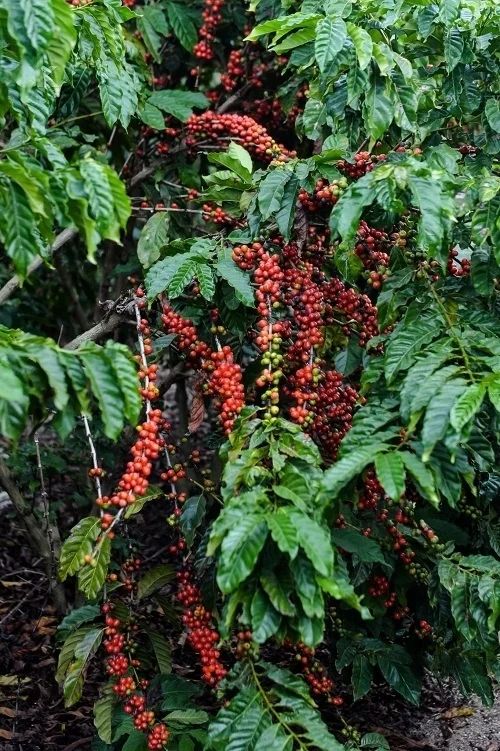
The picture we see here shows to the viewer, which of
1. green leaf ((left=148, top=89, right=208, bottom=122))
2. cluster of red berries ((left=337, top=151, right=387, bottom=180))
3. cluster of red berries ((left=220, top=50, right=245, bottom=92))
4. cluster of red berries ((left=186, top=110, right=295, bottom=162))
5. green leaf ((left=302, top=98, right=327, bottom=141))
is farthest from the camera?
cluster of red berries ((left=220, top=50, right=245, bottom=92))

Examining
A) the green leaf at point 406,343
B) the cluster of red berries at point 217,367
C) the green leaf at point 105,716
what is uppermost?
the green leaf at point 406,343

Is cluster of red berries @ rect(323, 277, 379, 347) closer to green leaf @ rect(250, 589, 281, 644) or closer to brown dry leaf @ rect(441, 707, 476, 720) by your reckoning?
green leaf @ rect(250, 589, 281, 644)

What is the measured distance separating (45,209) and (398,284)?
953 mm

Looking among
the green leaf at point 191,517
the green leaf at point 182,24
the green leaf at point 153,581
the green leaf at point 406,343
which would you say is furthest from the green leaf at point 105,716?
the green leaf at point 182,24

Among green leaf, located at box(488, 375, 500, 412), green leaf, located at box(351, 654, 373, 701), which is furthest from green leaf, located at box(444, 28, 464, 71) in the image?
green leaf, located at box(351, 654, 373, 701)

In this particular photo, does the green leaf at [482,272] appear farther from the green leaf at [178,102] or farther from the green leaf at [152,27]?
the green leaf at [152,27]

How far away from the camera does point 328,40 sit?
2.14 meters

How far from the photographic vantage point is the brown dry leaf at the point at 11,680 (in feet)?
10.9

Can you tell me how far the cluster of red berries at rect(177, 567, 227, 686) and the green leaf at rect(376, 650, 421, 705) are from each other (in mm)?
545

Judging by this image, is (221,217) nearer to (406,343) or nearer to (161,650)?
(406,343)

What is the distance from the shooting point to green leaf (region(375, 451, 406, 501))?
70.3 inches

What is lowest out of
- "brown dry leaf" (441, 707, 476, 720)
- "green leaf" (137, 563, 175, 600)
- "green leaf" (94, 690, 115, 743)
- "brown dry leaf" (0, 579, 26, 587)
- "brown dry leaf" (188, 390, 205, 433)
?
"brown dry leaf" (0, 579, 26, 587)

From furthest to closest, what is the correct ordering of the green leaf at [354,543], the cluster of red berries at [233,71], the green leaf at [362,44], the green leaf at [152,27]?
the cluster of red berries at [233,71] → the green leaf at [152,27] → the green leaf at [354,543] → the green leaf at [362,44]

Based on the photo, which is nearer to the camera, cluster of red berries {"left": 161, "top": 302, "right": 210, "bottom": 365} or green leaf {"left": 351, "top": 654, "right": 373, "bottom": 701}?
cluster of red berries {"left": 161, "top": 302, "right": 210, "bottom": 365}
